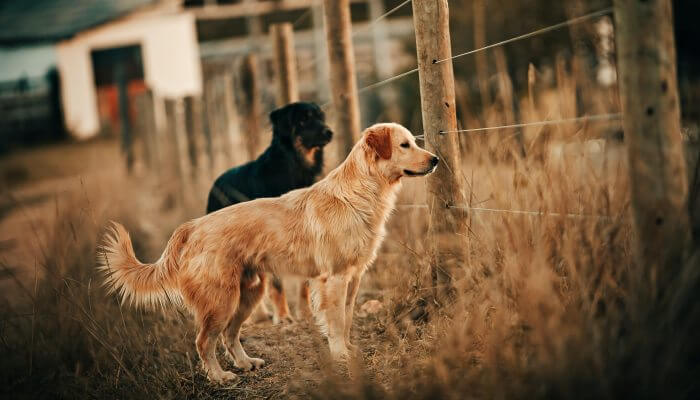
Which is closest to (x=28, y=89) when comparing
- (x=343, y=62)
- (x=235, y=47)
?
(x=235, y=47)

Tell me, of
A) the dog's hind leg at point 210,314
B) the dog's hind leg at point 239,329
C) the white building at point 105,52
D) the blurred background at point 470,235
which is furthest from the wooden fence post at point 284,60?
the white building at point 105,52

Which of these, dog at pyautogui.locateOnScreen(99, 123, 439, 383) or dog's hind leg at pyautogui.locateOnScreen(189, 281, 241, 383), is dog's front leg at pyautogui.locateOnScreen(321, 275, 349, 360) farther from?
dog's hind leg at pyautogui.locateOnScreen(189, 281, 241, 383)

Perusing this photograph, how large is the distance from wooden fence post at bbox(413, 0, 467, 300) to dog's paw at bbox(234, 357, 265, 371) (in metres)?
1.19

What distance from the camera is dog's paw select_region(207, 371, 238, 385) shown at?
11.5 feet

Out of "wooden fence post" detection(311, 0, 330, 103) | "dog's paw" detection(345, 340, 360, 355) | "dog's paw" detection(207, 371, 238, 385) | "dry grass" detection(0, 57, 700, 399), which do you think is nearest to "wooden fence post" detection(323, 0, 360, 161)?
"dry grass" detection(0, 57, 700, 399)

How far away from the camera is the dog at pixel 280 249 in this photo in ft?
11.6

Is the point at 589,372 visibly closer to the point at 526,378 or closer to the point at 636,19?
the point at 526,378

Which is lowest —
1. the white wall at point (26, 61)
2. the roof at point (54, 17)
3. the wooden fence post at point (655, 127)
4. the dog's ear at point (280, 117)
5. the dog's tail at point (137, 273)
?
the dog's tail at point (137, 273)

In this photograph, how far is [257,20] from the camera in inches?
808

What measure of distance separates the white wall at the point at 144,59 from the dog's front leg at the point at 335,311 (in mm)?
18504

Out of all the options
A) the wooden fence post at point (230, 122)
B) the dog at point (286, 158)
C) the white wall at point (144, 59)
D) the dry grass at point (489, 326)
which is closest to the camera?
the dry grass at point (489, 326)

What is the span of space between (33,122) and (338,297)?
2403 centimetres

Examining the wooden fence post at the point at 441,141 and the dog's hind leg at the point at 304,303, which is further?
the dog's hind leg at the point at 304,303

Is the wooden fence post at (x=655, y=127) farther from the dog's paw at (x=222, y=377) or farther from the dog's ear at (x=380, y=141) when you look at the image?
the dog's paw at (x=222, y=377)
